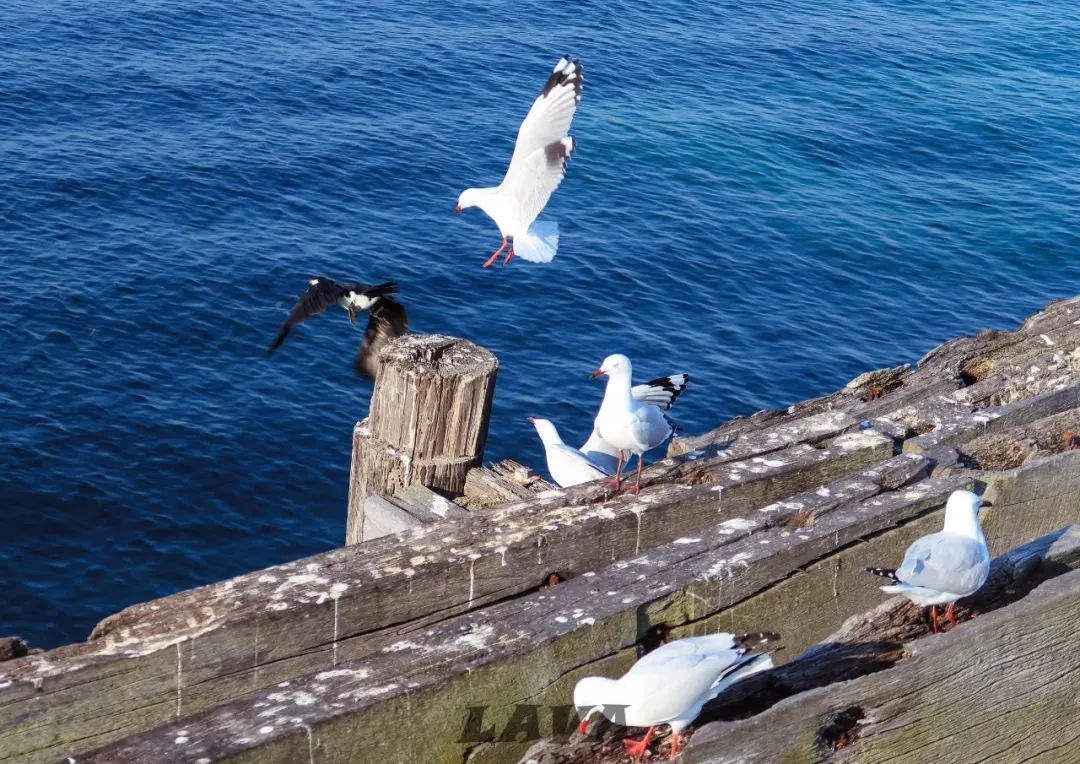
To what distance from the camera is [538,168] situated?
10.3 metres

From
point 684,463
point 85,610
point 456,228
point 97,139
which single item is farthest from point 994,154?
point 684,463

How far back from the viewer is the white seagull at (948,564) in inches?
178

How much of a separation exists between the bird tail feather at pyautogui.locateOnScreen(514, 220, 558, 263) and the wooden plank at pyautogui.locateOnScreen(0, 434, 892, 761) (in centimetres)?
549

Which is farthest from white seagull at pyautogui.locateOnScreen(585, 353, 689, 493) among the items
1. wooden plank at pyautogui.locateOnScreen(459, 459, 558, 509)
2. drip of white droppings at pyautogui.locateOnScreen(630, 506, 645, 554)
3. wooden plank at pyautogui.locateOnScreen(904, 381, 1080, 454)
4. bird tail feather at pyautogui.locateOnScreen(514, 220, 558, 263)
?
bird tail feather at pyautogui.locateOnScreen(514, 220, 558, 263)

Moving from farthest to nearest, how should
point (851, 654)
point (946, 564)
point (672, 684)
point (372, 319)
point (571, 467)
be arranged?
point (372, 319)
point (571, 467)
point (946, 564)
point (851, 654)
point (672, 684)

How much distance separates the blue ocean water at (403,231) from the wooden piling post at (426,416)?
28.7 ft

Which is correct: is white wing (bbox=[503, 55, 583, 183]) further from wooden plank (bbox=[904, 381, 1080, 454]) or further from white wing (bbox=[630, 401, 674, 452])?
wooden plank (bbox=[904, 381, 1080, 454])

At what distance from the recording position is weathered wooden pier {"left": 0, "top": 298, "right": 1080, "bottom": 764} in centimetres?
365

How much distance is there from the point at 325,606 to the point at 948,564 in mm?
2231

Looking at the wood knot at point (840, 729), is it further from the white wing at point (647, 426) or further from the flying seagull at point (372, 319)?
the flying seagull at point (372, 319)

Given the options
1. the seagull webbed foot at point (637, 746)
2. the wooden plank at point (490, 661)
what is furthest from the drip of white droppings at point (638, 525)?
the seagull webbed foot at point (637, 746)

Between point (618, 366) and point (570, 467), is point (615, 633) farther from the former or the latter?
point (570, 467)

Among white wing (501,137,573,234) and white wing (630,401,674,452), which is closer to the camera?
white wing (630,401,674,452)

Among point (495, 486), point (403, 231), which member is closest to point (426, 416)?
point (495, 486)
